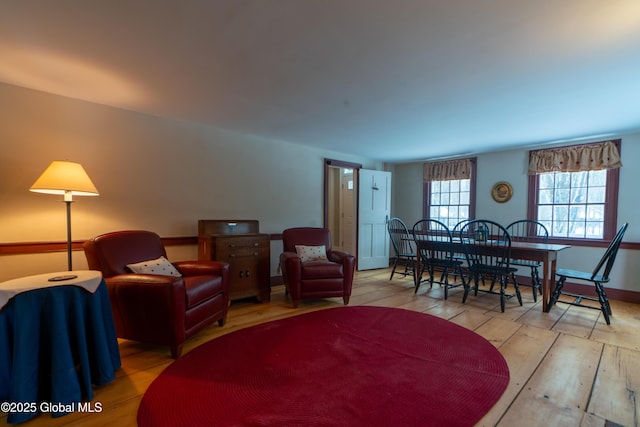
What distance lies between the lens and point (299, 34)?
1760mm

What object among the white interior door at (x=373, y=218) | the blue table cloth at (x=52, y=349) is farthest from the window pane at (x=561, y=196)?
the blue table cloth at (x=52, y=349)

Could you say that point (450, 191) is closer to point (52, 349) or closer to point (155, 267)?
point (155, 267)

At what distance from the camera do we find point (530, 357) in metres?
2.19

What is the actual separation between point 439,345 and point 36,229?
144 inches

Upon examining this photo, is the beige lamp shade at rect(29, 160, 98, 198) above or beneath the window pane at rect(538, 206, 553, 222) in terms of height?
above

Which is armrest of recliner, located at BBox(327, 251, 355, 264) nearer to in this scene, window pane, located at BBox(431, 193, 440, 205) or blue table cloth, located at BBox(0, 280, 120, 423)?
blue table cloth, located at BBox(0, 280, 120, 423)

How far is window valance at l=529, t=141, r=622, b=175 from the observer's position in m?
3.69

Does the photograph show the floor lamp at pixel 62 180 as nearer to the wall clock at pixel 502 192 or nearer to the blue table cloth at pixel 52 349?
the blue table cloth at pixel 52 349

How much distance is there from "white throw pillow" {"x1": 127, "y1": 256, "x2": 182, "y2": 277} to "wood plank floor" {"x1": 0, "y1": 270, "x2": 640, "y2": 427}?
1.92 feet

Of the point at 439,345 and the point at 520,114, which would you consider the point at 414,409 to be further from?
the point at 520,114

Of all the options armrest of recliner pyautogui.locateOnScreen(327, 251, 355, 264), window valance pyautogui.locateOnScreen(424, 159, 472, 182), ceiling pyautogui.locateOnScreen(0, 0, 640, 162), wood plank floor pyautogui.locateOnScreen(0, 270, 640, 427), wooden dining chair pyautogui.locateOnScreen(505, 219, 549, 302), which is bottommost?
wood plank floor pyautogui.locateOnScreen(0, 270, 640, 427)

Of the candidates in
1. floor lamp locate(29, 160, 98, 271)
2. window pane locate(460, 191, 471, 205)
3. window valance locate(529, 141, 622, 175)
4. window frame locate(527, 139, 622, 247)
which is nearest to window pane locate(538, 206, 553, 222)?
window frame locate(527, 139, 622, 247)

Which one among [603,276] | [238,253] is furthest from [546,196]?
[238,253]

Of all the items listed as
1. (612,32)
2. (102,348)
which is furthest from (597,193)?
(102,348)
